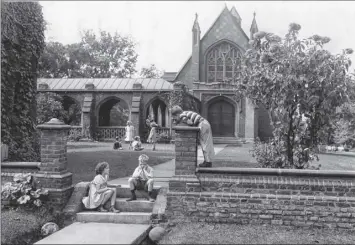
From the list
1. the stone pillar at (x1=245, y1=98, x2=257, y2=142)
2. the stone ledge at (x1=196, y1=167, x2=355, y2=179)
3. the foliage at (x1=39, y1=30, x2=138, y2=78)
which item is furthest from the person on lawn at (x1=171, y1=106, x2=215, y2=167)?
the foliage at (x1=39, y1=30, x2=138, y2=78)

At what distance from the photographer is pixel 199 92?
88.2ft

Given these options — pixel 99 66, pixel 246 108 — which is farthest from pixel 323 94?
pixel 99 66

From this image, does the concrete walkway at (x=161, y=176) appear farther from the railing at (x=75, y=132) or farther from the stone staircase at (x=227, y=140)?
the stone staircase at (x=227, y=140)

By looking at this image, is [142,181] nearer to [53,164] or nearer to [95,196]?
[95,196]

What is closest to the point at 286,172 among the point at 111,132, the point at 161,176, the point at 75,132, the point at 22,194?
the point at 161,176

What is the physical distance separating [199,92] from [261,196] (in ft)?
69.1

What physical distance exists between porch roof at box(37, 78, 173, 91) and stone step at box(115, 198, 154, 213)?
18200 mm

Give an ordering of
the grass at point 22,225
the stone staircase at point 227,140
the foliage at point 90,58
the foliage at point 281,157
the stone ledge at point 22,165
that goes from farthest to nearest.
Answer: the foliage at point 90,58, the stone staircase at point 227,140, the foliage at point 281,157, the stone ledge at point 22,165, the grass at point 22,225

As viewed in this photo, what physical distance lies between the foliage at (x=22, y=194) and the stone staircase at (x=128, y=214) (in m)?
0.78

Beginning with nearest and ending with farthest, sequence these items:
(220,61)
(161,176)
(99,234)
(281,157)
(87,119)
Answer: (99,234) → (281,157) → (161,176) → (87,119) → (220,61)

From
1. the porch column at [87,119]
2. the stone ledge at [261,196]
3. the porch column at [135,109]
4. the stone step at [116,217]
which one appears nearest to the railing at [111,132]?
the porch column at [87,119]

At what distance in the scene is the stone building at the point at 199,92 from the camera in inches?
975

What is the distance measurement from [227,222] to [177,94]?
17348mm

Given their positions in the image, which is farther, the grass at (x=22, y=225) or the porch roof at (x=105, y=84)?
the porch roof at (x=105, y=84)
